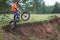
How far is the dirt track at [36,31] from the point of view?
58.7ft

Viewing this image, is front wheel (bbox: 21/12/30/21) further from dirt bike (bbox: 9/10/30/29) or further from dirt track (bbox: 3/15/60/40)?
dirt track (bbox: 3/15/60/40)

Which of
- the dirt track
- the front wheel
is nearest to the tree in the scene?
the dirt track

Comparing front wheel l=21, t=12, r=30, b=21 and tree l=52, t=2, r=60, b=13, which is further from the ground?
front wheel l=21, t=12, r=30, b=21

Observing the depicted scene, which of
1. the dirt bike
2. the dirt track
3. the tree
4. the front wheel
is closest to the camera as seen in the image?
the dirt track

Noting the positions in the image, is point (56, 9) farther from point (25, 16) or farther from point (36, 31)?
point (25, 16)

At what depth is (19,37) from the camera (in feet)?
58.7

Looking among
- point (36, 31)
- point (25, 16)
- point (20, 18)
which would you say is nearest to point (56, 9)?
point (36, 31)

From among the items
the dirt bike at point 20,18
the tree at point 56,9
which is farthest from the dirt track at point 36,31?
the tree at point 56,9

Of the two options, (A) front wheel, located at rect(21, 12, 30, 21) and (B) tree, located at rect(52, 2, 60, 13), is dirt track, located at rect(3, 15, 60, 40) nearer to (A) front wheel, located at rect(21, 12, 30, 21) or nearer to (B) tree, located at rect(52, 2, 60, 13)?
(A) front wheel, located at rect(21, 12, 30, 21)

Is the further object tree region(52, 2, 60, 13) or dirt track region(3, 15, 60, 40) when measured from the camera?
tree region(52, 2, 60, 13)

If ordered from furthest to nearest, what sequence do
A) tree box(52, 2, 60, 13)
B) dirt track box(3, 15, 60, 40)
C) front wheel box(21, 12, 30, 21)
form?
tree box(52, 2, 60, 13) < front wheel box(21, 12, 30, 21) < dirt track box(3, 15, 60, 40)

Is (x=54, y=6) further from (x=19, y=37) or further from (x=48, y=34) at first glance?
(x=19, y=37)

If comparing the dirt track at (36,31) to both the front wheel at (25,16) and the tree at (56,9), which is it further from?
the tree at (56,9)

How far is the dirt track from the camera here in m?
17.9
